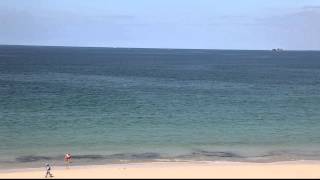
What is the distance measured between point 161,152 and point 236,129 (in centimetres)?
1276

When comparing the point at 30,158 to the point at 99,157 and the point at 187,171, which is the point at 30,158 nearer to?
the point at 99,157

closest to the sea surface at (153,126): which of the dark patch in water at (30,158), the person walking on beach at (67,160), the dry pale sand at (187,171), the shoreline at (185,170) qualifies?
the dark patch in water at (30,158)

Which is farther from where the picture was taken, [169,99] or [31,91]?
[31,91]

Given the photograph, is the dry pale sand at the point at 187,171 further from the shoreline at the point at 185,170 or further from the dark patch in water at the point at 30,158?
the dark patch in water at the point at 30,158

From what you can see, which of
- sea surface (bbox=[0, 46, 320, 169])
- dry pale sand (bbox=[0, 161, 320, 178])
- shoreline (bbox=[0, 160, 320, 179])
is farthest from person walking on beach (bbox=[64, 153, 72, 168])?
dry pale sand (bbox=[0, 161, 320, 178])

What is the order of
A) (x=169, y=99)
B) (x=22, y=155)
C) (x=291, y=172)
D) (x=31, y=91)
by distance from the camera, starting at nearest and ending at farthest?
(x=291, y=172) → (x=22, y=155) → (x=169, y=99) → (x=31, y=91)

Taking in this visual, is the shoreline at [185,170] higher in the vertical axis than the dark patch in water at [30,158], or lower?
lower

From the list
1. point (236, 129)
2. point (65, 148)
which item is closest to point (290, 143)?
point (236, 129)

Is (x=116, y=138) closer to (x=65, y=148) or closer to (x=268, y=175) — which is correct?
(x=65, y=148)

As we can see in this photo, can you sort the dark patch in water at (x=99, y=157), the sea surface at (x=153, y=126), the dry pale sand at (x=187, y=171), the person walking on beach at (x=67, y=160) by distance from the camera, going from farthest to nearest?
the sea surface at (x=153, y=126), the dark patch in water at (x=99, y=157), the person walking on beach at (x=67, y=160), the dry pale sand at (x=187, y=171)

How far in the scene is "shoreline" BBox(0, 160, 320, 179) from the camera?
103 feet

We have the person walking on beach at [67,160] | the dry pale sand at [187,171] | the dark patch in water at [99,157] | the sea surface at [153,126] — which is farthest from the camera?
the sea surface at [153,126]

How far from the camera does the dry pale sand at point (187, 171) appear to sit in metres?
31.5

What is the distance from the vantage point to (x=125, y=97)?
7688 cm
